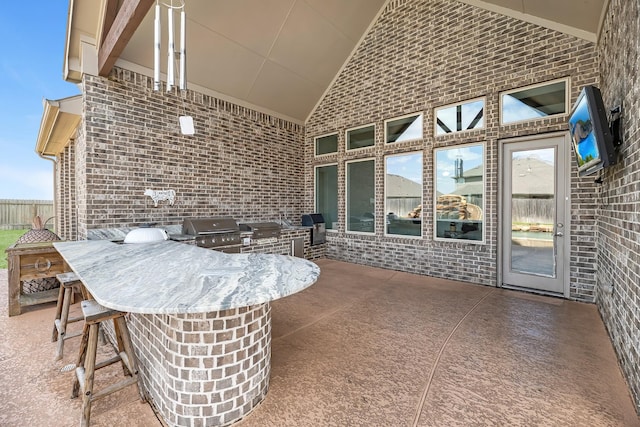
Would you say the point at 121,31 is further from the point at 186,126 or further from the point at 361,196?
the point at 361,196

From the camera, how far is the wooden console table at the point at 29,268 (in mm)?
3555

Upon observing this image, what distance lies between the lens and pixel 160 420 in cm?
176

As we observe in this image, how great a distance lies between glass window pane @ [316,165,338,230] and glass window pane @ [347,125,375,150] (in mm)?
725

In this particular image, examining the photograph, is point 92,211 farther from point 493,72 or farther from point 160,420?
point 493,72

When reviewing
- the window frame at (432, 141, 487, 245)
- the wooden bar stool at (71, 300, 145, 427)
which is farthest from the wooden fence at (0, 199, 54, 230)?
the window frame at (432, 141, 487, 245)

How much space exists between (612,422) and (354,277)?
3.77 metres

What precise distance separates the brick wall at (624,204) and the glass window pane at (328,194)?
4.85m

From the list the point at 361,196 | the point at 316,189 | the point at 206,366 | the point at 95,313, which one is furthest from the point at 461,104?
the point at 95,313

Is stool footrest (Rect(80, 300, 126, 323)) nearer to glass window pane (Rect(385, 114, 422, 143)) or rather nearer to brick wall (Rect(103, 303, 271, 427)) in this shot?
brick wall (Rect(103, 303, 271, 427))

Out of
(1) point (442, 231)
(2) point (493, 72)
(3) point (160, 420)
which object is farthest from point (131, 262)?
(2) point (493, 72)

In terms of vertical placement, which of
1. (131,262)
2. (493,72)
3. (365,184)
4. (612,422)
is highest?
(493,72)

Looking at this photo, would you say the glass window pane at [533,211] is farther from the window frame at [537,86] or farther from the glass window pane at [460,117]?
the glass window pane at [460,117]

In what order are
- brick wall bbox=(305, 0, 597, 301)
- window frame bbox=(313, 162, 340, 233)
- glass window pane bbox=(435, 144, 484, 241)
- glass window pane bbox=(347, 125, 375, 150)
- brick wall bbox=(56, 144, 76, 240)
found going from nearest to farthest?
brick wall bbox=(305, 0, 597, 301) → glass window pane bbox=(435, 144, 484, 241) → brick wall bbox=(56, 144, 76, 240) → glass window pane bbox=(347, 125, 375, 150) → window frame bbox=(313, 162, 340, 233)

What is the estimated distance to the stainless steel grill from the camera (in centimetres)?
452
